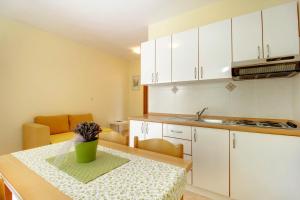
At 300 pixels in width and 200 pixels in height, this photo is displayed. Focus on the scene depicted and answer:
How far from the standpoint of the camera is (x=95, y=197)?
1.93 feet

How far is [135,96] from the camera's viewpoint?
509cm

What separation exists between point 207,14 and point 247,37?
2.59 ft

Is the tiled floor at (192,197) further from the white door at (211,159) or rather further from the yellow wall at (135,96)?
the yellow wall at (135,96)

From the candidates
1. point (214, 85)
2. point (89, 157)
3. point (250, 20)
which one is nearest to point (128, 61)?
point (214, 85)

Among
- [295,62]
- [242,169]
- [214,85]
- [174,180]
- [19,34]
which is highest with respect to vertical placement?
[19,34]

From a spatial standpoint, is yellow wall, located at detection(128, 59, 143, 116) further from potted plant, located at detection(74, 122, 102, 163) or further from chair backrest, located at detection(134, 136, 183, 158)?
potted plant, located at detection(74, 122, 102, 163)

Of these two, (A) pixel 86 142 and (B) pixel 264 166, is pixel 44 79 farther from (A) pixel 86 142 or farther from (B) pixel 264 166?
(B) pixel 264 166

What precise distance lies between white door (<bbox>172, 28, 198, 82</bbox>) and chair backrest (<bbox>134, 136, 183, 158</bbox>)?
1.24 meters

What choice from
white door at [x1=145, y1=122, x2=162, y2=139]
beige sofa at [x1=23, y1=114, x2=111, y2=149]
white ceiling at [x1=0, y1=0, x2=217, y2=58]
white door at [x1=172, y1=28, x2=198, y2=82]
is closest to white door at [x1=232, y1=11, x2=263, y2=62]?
white door at [x1=172, y1=28, x2=198, y2=82]

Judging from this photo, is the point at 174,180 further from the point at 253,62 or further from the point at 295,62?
the point at 295,62

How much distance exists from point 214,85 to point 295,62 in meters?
0.91

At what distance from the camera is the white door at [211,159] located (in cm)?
163

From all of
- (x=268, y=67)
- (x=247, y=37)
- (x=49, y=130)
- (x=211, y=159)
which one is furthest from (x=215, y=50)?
(x=49, y=130)

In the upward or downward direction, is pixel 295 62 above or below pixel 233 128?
above
